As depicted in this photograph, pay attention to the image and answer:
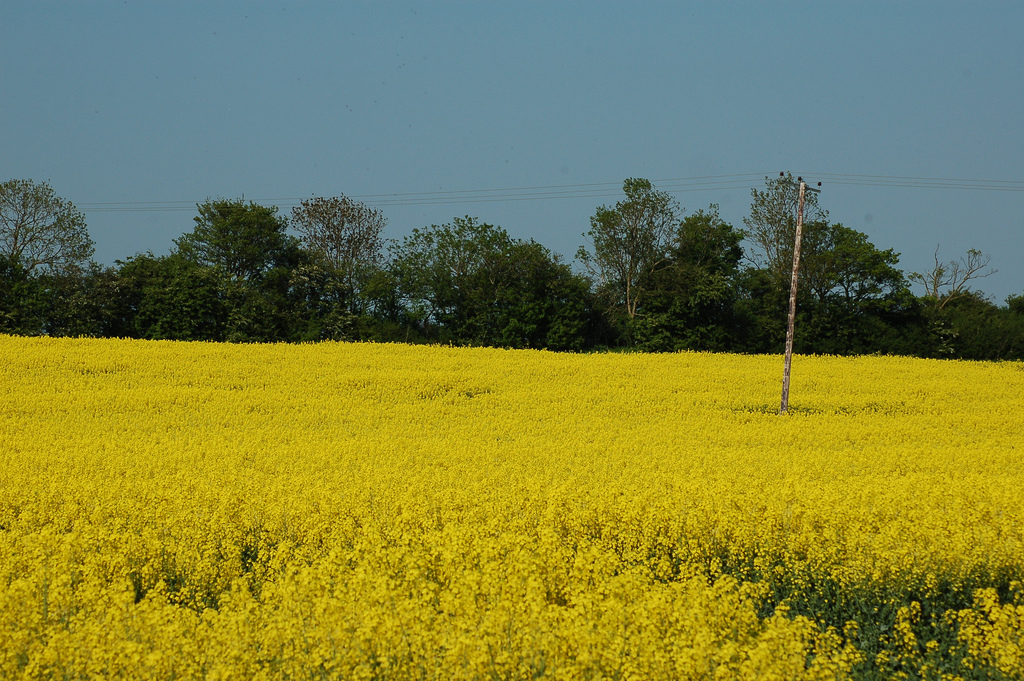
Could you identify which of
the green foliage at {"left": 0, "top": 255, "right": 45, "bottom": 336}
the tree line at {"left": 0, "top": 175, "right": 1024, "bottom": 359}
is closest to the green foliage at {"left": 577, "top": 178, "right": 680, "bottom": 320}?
the tree line at {"left": 0, "top": 175, "right": 1024, "bottom": 359}

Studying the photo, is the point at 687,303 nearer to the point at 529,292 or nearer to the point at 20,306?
the point at 529,292

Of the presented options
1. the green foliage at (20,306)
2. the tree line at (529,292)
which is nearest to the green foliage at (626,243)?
the tree line at (529,292)

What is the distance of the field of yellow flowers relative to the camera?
17.4 ft

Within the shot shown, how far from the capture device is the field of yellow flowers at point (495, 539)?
529 centimetres

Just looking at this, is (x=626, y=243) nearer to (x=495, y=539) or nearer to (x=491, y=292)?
(x=491, y=292)

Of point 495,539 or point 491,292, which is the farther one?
point 491,292

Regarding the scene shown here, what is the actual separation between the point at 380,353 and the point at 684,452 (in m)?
17.8

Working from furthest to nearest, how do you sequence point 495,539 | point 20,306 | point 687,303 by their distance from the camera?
point 687,303
point 20,306
point 495,539

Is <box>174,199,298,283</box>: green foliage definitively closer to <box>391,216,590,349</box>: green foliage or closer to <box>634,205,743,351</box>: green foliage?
<box>391,216,590,349</box>: green foliage

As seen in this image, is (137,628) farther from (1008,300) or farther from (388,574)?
(1008,300)

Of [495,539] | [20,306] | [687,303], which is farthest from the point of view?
[687,303]

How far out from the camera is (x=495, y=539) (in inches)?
317

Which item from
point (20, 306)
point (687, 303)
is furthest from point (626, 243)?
point (20, 306)

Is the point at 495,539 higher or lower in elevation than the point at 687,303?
lower
